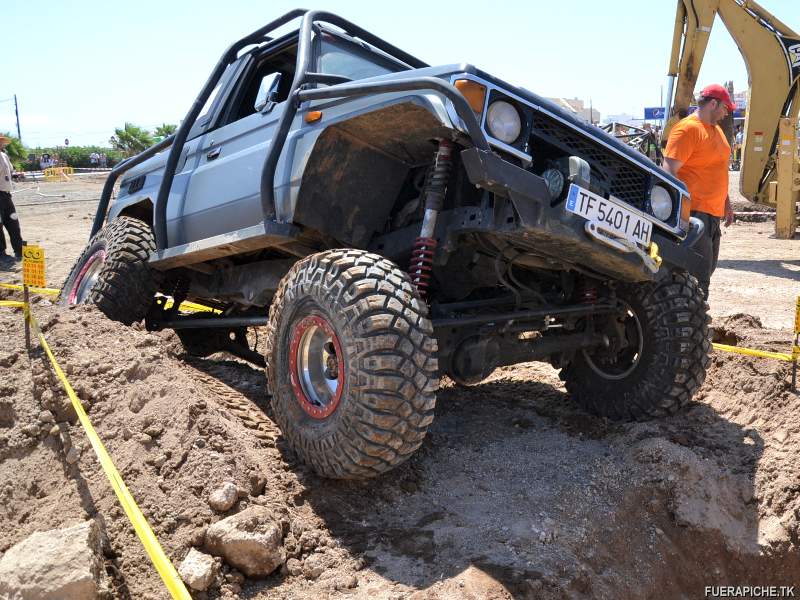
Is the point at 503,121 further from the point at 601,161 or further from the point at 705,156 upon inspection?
the point at 705,156

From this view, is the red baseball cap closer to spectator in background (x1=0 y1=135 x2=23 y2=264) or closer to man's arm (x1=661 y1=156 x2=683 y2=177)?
man's arm (x1=661 y1=156 x2=683 y2=177)

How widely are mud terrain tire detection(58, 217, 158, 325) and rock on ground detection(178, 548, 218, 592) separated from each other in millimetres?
2780

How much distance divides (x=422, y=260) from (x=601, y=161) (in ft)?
3.38

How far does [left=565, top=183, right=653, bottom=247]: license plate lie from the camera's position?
317cm

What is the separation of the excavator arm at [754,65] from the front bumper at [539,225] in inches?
285

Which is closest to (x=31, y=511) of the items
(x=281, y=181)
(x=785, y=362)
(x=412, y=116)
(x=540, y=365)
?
(x=281, y=181)

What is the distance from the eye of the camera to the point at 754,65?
35.7 feet

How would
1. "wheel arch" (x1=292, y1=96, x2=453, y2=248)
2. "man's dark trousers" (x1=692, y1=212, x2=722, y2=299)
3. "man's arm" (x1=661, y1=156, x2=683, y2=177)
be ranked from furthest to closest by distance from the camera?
"man's arm" (x1=661, y1=156, x2=683, y2=177), "man's dark trousers" (x1=692, y1=212, x2=722, y2=299), "wheel arch" (x1=292, y1=96, x2=453, y2=248)

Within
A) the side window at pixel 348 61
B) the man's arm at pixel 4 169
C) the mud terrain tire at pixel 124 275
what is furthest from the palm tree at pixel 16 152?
the side window at pixel 348 61

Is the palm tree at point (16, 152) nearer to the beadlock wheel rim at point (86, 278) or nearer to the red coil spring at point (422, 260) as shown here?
the beadlock wheel rim at point (86, 278)

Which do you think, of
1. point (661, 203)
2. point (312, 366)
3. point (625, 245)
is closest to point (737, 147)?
point (661, 203)

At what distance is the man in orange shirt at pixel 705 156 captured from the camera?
547 centimetres

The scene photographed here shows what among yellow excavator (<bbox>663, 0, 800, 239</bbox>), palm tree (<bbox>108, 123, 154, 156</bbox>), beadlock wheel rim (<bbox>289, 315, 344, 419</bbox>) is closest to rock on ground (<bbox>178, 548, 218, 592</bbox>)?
beadlock wheel rim (<bbox>289, 315, 344, 419</bbox>)

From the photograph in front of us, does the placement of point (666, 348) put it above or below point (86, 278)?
below
